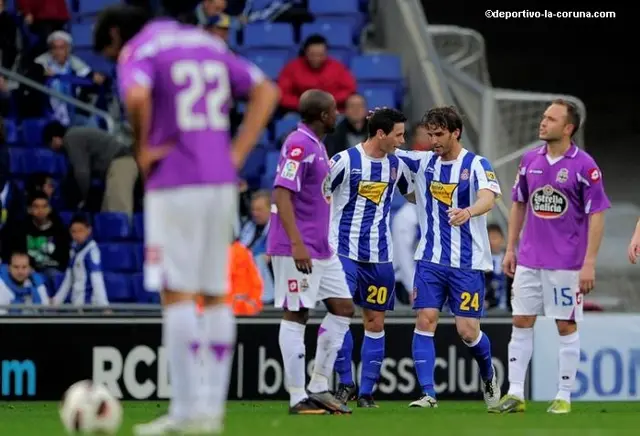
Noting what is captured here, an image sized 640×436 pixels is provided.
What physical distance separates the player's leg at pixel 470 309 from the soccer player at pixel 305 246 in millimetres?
1239

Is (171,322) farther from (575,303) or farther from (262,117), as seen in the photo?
(575,303)

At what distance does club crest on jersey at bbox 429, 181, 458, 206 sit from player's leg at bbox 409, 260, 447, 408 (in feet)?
1.50

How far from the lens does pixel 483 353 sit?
35.9 feet

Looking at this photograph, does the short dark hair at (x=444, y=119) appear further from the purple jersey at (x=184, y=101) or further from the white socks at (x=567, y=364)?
the purple jersey at (x=184, y=101)

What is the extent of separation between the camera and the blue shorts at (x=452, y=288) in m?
10.8

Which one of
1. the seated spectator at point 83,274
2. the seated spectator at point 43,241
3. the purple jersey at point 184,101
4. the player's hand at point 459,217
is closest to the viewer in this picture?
the purple jersey at point 184,101

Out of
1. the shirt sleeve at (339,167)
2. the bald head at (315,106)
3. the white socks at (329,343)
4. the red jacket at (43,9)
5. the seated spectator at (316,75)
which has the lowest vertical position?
the white socks at (329,343)

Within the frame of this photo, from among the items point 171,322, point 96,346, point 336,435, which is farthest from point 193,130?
point 96,346

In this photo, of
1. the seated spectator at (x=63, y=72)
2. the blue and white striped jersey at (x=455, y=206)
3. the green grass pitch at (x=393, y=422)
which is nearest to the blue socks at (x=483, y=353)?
the green grass pitch at (x=393, y=422)

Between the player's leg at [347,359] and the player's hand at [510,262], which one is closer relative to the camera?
the player's hand at [510,262]

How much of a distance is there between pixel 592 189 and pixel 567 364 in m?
1.20

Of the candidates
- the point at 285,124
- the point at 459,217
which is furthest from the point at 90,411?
the point at 285,124

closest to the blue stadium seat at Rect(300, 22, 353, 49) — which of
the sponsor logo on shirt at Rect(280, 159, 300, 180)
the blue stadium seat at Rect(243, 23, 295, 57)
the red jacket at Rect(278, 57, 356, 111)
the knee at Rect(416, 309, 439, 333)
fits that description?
the blue stadium seat at Rect(243, 23, 295, 57)

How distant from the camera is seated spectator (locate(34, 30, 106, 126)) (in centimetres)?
1684
